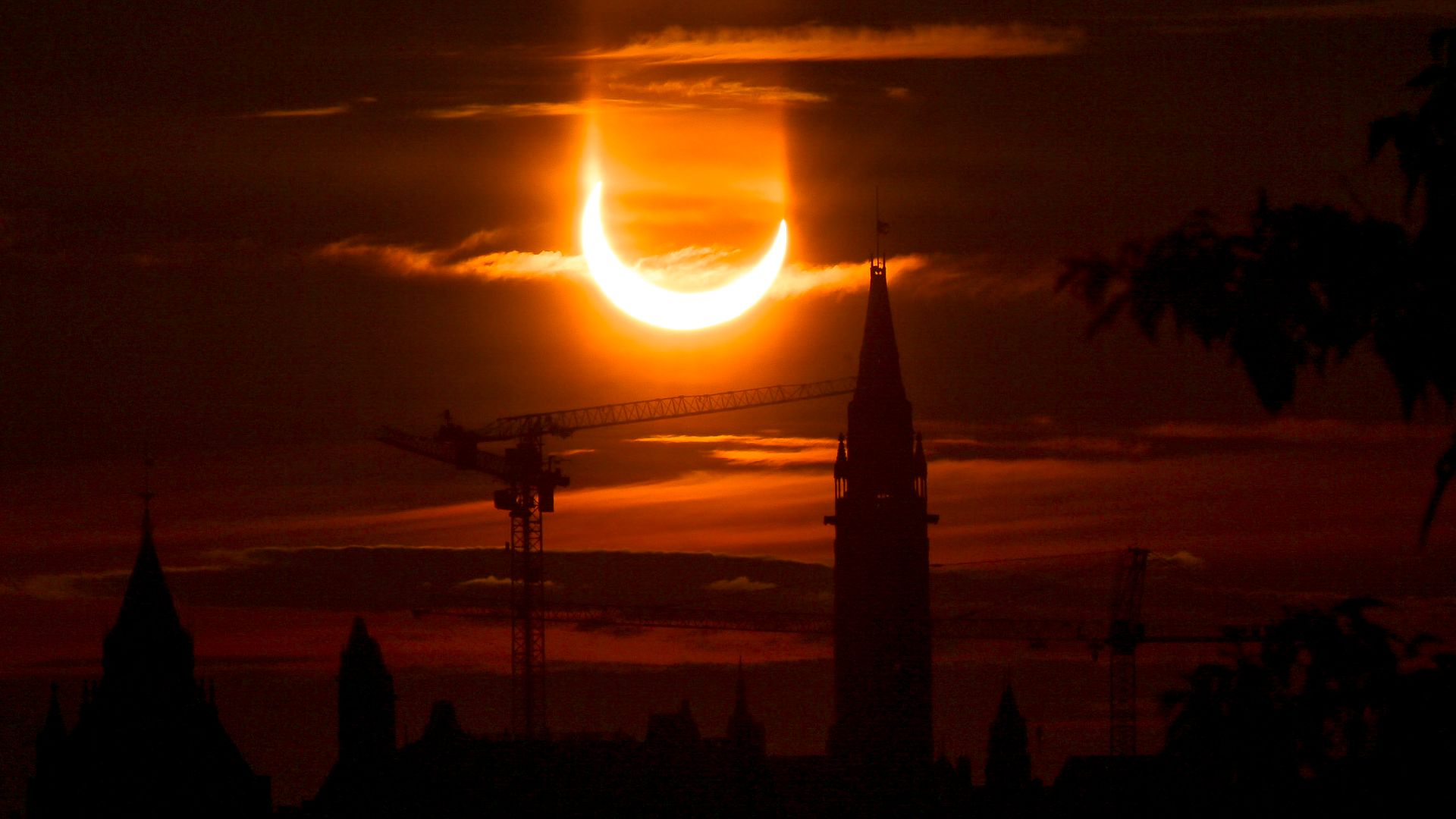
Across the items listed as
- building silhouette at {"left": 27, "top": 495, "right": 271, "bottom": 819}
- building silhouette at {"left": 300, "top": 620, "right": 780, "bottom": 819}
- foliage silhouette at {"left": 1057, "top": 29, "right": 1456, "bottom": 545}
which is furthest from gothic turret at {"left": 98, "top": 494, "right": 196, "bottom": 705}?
foliage silhouette at {"left": 1057, "top": 29, "right": 1456, "bottom": 545}

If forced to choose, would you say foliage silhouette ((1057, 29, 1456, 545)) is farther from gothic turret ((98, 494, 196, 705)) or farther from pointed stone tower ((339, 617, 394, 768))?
pointed stone tower ((339, 617, 394, 768))

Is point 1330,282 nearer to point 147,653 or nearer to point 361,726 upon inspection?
point 147,653

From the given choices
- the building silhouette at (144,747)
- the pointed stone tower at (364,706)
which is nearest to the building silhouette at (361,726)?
the pointed stone tower at (364,706)

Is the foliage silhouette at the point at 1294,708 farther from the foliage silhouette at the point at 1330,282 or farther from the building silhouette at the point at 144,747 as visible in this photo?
the building silhouette at the point at 144,747

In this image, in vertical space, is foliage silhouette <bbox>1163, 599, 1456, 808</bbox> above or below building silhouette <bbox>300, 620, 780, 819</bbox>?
above

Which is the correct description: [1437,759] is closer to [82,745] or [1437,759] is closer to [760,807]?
[82,745]
